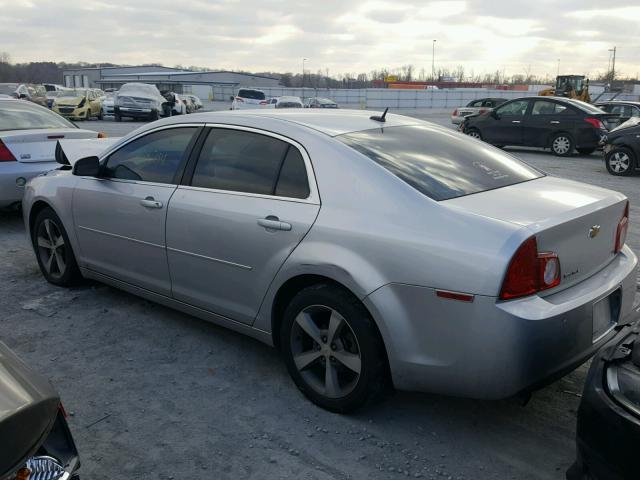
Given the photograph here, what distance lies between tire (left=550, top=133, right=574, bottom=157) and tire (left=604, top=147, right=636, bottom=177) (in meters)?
3.26

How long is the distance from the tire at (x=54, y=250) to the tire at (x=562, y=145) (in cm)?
1444

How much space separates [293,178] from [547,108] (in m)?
15.1

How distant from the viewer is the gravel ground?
2.85 m

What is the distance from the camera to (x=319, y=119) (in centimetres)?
377

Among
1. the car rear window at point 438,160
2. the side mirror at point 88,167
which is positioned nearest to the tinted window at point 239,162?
the car rear window at point 438,160

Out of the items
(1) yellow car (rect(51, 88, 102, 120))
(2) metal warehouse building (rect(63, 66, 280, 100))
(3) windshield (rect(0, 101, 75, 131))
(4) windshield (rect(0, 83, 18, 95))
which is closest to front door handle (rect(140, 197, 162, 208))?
(3) windshield (rect(0, 101, 75, 131))

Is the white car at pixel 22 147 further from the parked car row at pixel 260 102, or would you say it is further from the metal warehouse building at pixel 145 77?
the metal warehouse building at pixel 145 77

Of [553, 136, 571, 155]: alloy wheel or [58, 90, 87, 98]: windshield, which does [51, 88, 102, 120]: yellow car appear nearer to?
[58, 90, 87, 98]: windshield

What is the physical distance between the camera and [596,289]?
2959 millimetres

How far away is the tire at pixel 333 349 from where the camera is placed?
2994 mm

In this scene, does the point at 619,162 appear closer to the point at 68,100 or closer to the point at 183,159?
the point at 183,159

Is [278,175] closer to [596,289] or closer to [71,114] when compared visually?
[596,289]

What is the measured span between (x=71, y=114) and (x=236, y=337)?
93.8 feet

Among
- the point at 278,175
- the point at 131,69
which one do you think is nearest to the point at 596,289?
the point at 278,175
